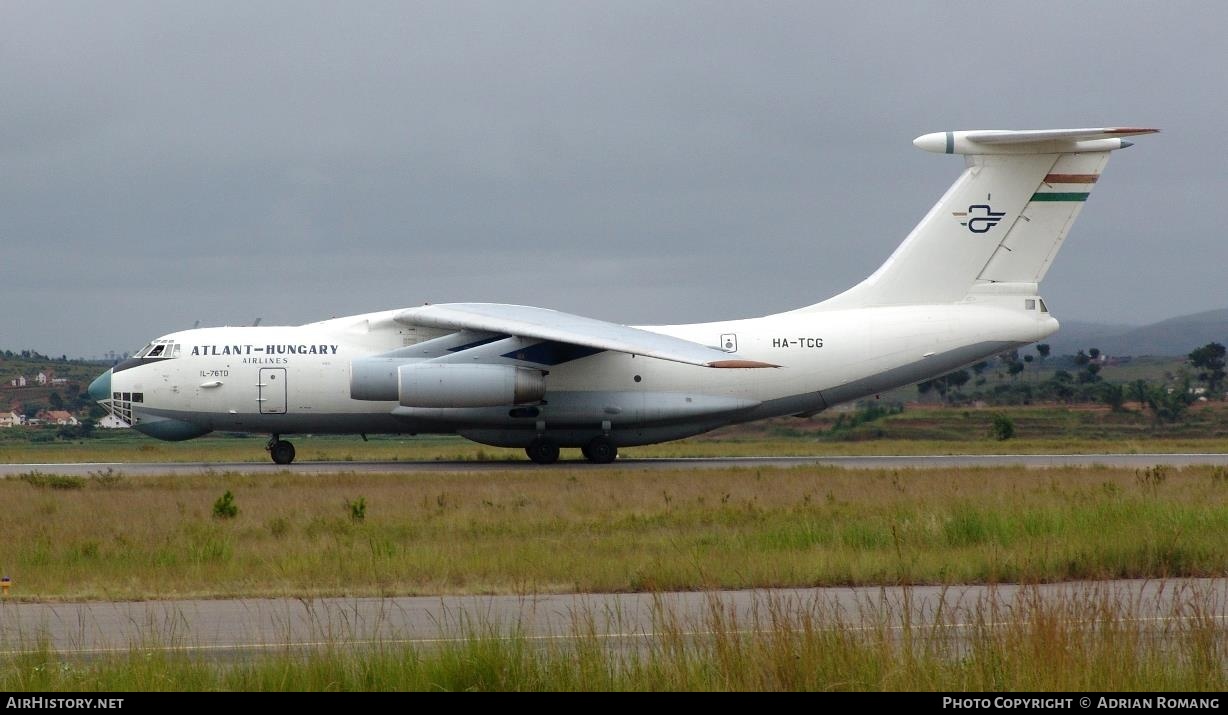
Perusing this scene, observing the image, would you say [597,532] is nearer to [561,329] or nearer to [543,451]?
[561,329]

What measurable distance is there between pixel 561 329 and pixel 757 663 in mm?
18181

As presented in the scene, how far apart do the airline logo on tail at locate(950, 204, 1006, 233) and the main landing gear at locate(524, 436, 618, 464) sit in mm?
8233

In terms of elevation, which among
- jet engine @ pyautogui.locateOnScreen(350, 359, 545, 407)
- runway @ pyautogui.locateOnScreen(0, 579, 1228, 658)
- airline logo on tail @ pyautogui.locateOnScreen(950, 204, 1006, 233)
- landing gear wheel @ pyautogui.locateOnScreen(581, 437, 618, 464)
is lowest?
runway @ pyautogui.locateOnScreen(0, 579, 1228, 658)

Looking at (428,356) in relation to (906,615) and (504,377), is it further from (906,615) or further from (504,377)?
(906,615)

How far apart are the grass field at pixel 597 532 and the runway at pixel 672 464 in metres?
2.94

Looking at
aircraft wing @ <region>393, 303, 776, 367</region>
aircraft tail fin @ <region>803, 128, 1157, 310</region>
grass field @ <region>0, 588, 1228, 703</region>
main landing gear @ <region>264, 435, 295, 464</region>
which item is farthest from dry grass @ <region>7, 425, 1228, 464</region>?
grass field @ <region>0, 588, 1228, 703</region>

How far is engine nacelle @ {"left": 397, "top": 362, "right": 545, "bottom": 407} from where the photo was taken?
2502cm

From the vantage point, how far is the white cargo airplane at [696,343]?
26484 mm

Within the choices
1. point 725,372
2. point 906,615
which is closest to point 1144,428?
point 725,372

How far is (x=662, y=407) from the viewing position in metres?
26.6

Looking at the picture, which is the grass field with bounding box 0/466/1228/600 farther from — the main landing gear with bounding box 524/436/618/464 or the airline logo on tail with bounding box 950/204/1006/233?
the airline logo on tail with bounding box 950/204/1006/233

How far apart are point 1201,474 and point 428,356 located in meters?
13.8

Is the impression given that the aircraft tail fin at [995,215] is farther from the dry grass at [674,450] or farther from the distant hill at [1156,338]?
the distant hill at [1156,338]

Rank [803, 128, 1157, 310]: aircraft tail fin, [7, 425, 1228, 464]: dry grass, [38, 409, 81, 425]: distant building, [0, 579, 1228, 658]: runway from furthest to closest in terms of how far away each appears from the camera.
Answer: [38, 409, 81, 425]: distant building, [7, 425, 1228, 464]: dry grass, [803, 128, 1157, 310]: aircraft tail fin, [0, 579, 1228, 658]: runway
